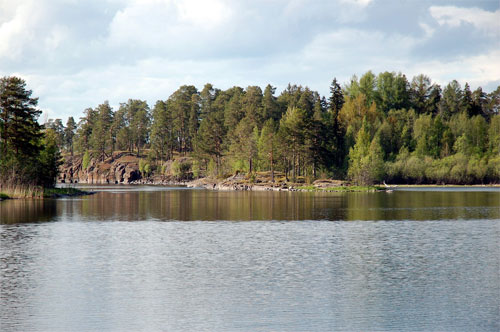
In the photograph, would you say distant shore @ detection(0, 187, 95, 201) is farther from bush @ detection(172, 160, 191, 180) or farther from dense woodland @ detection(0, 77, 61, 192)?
bush @ detection(172, 160, 191, 180)

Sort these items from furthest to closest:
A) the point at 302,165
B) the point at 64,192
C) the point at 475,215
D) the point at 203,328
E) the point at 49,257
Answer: the point at 302,165, the point at 64,192, the point at 475,215, the point at 49,257, the point at 203,328

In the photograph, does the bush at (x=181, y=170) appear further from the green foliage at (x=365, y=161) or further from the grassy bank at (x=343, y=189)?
the grassy bank at (x=343, y=189)

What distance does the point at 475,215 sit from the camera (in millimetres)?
52156

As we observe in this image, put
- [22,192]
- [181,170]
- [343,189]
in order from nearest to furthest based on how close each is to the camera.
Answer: [22,192]
[343,189]
[181,170]

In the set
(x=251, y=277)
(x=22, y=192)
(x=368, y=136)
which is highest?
(x=368, y=136)

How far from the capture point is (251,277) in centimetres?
2389

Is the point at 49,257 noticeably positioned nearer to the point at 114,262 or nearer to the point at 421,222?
the point at 114,262

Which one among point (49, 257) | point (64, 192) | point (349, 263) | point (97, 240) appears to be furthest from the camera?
point (64, 192)

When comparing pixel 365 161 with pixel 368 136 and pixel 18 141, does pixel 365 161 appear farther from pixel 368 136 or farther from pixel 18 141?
pixel 18 141

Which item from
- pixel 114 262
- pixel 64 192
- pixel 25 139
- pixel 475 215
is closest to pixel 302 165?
pixel 64 192

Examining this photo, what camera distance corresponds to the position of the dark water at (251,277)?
17.7 metres

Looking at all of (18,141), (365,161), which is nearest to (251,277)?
(18,141)

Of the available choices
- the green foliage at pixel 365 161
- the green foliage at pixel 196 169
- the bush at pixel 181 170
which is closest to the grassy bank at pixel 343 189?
the green foliage at pixel 365 161

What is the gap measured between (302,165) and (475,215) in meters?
87.8
